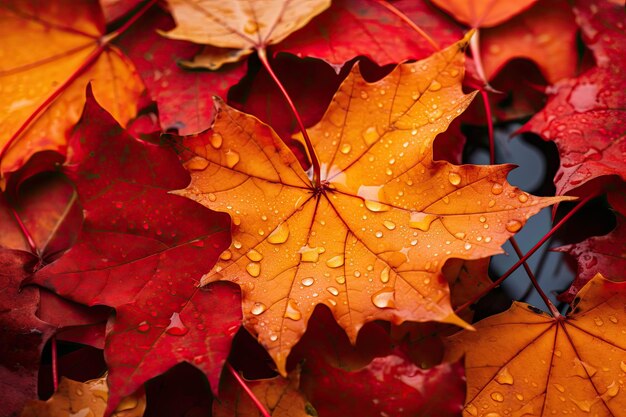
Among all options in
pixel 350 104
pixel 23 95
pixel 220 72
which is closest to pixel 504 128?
pixel 350 104

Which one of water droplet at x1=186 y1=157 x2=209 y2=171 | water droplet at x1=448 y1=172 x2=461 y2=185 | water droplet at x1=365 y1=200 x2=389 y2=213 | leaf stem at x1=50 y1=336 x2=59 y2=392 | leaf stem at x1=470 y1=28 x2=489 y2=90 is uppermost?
leaf stem at x1=470 y1=28 x2=489 y2=90

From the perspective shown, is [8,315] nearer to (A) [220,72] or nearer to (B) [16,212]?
(B) [16,212]

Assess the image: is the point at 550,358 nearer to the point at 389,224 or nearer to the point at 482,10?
the point at 389,224

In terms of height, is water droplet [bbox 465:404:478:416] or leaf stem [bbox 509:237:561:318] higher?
leaf stem [bbox 509:237:561:318]

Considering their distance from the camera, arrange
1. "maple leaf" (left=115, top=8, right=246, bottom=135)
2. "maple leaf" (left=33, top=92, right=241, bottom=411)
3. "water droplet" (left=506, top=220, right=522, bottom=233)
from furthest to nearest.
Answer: "maple leaf" (left=115, top=8, right=246, bottom=135) < "maple leaf" (left=33, top=92, right=241, bottom=411) < "water droplet" (left=506, top=220, right=522, bottom=233)

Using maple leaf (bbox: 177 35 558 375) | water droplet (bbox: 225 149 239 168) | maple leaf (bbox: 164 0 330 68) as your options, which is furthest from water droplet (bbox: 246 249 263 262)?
maple leaf (bbox: 164 0 330 68)

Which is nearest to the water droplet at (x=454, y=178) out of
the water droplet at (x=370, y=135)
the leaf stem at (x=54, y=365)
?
the water droplet at (x=370, y=135)

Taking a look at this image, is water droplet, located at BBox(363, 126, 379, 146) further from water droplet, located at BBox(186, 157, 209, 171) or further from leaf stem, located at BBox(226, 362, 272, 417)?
leaf stem, located at BBox(226, 362, 272, 417)

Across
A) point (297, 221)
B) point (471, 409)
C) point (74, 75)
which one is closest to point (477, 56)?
point (297, 221)
